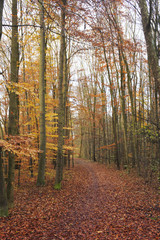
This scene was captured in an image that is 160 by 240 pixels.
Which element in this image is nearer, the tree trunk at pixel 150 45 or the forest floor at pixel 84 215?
the forest floor at pixel 84 215

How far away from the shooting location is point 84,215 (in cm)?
542

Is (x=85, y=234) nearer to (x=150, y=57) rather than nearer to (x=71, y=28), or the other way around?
(x=150, y=57)

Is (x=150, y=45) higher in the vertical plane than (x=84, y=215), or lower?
higher

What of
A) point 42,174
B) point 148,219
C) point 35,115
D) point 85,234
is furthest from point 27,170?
point 148,219

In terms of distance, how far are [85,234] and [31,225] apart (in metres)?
1.69

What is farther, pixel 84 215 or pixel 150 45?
pixel 84 215

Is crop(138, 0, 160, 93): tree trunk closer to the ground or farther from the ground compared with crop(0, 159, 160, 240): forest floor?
farther from the ground

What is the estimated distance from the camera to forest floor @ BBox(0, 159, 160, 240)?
416cm

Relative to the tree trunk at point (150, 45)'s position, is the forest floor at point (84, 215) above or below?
below

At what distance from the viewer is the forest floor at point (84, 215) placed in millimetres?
4164

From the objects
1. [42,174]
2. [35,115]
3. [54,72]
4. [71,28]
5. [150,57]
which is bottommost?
[42,174]

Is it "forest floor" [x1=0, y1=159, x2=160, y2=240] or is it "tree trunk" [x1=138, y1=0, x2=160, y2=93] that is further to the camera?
"tree trunk" [x1=138, y1=0, x2=160, y2=93]

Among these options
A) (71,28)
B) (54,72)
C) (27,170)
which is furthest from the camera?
(54,72)

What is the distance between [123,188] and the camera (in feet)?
27.1
